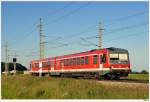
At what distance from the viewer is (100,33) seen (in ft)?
106

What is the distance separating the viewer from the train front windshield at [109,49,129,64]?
21322 millimetres

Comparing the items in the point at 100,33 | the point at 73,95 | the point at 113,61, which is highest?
the point at 100,33

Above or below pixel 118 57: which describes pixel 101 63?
below

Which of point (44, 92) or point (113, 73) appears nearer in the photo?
point (44, 92)

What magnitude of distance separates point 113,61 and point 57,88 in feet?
32.1

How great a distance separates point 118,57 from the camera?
21.7 metres

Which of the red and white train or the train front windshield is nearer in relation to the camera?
the red and white train

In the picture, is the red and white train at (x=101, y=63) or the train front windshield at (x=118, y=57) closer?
the red and white train at (x=101, y=63)

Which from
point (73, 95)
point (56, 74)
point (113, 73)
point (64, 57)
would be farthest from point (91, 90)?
point (56, 74)

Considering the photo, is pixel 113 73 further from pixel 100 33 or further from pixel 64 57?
pixel 100 33

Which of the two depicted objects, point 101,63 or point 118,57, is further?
point 118,57

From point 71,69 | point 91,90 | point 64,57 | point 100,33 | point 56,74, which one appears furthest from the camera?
point 100,33

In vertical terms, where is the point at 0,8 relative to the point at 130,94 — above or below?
above

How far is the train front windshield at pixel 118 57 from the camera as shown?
839 inches
